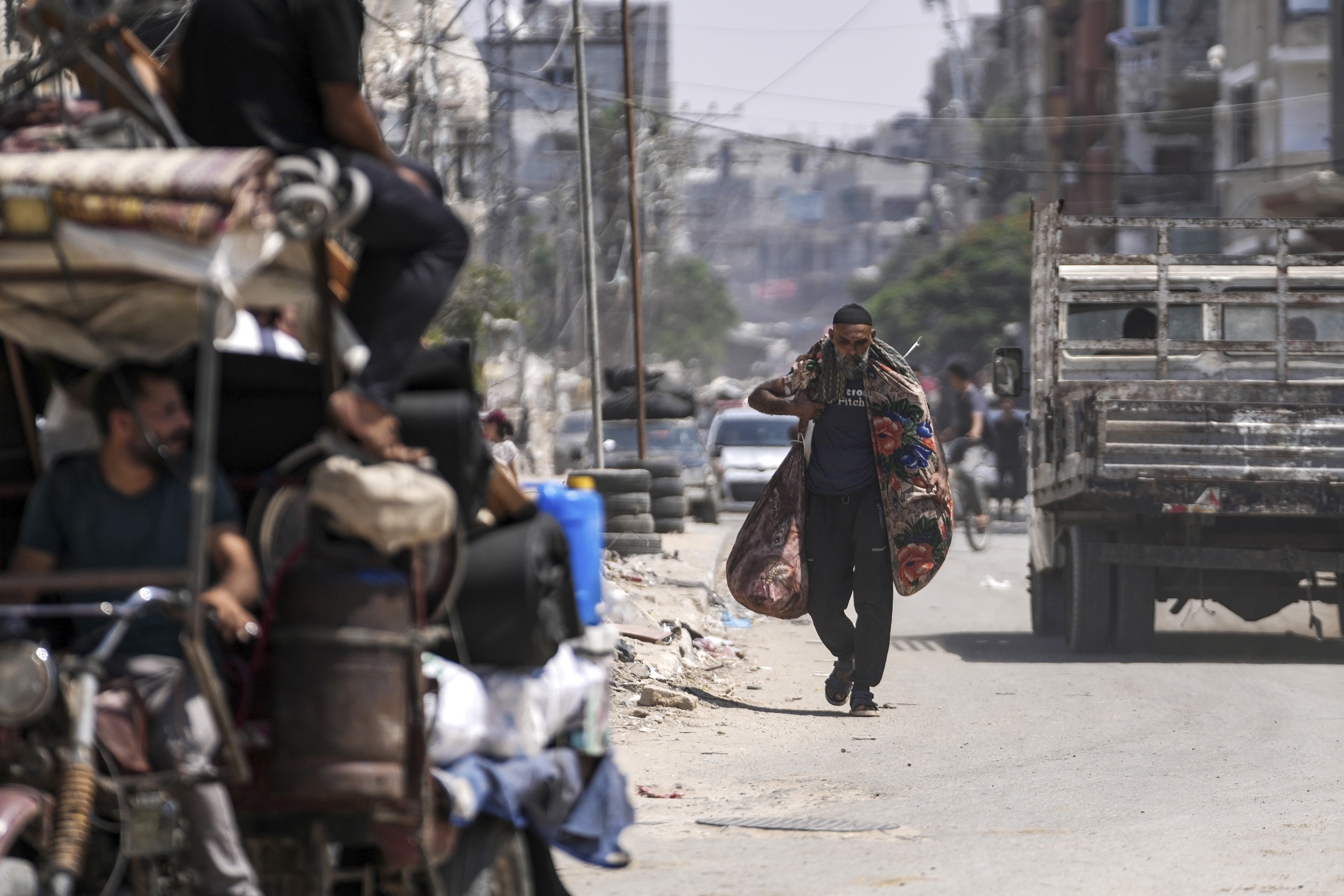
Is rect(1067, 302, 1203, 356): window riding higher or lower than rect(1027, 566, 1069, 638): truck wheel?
higher

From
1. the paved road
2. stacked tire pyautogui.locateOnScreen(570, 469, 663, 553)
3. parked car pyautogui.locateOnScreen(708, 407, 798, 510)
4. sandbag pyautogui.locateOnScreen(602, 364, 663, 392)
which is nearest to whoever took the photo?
the paved road

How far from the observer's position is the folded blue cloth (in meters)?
4.02

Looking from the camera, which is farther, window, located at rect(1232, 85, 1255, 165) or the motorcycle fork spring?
window, located at rect(1232, 85, 1255, 165)

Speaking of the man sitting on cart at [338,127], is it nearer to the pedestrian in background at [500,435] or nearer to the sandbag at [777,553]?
the sandbag at [777,553]

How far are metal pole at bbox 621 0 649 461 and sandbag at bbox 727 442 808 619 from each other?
10665mm

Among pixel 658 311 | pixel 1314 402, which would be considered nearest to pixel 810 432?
pixel 1314 402

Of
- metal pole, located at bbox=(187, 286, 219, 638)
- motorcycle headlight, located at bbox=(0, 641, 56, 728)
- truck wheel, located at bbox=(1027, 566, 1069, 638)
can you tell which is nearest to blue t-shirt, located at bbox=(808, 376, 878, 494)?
truck wheel, located at bbox=(1027, 566, 1069, 638)

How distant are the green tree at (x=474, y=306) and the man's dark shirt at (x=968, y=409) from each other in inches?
338

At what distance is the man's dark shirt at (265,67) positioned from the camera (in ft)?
Result: 12.8

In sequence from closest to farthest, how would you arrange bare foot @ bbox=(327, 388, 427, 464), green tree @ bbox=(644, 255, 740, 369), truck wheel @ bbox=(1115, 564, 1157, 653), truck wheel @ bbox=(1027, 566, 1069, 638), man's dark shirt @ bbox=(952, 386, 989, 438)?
1. bare foot @ bbox=(327, 388, 427, 464)
2. truck wheel @ bbox=(1115, 564, 1157, 653)
3. truck wheel @ bbox=(1027, 566, 1069, 638)
4. man's dark shirt @ bbox=(952, 386, 989, 438)
5. green tree @ bbox=(644, 255, 740, 369)

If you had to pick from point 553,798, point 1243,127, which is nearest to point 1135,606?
point 553,798

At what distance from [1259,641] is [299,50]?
11047mm

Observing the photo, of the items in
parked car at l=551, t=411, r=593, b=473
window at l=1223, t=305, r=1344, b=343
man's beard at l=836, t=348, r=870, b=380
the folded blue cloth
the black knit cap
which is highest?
the black knit cap

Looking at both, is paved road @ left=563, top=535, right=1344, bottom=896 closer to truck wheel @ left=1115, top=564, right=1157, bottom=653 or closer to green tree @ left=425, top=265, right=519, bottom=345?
truck wheel @ left=1115, top=564, right=1157, bottom=653
